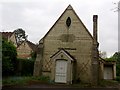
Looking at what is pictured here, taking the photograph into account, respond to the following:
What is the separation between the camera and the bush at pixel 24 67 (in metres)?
38.7

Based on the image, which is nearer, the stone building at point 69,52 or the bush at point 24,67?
the stone building at point 69,52

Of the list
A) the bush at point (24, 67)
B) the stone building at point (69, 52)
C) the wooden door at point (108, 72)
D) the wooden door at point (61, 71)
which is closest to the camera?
the wooden door at point (61, 71)

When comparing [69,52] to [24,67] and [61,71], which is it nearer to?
[61,71]

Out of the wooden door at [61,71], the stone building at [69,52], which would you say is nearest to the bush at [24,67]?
the stone building at [69,52]

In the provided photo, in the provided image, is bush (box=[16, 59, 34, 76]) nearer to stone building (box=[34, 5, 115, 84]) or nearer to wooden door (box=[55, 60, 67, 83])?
stone building (box=[34, 5, 115, 84])

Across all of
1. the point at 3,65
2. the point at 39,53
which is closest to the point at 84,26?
the point at 39,53

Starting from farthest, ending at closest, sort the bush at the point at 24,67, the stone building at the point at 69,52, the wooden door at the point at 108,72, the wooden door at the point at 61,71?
1. the wooden door at the point at 108,72
2. the bush at the point at 24,67
3. the stone building at the point at 69,52
4. the wooden door at the point at 61,71

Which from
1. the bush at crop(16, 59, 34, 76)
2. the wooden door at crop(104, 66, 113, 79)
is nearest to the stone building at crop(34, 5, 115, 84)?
the bush at crop(16, 59, 34, 76)

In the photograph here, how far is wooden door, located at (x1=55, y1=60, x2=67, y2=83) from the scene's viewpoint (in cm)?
2849

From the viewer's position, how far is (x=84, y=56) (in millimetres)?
30438

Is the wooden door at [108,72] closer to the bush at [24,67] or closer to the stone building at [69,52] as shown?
the bush at [24,67]

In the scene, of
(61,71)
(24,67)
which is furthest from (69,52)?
(24,67)

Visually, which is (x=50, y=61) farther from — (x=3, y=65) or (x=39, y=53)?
(x=3, y=65)

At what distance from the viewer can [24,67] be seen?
39844mm
